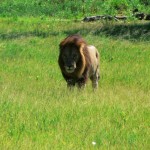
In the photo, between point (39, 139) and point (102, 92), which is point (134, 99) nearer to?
point (102, 92)

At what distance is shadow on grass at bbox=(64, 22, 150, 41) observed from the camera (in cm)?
2328

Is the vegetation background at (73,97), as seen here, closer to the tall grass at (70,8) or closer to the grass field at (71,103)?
the grass field at (71,103)

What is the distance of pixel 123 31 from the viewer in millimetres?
24844

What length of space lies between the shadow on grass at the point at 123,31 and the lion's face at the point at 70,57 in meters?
11.0

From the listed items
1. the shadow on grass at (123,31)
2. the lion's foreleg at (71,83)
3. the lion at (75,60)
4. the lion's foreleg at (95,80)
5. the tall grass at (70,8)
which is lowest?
the tall grass at (70,8)

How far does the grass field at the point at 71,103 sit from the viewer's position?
7.38 m

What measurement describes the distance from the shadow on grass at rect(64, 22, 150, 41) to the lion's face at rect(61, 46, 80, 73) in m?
11.0

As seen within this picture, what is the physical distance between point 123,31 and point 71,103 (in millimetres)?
15446

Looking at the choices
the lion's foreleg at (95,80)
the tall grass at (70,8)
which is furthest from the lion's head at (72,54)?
the tall grass at (70,8)

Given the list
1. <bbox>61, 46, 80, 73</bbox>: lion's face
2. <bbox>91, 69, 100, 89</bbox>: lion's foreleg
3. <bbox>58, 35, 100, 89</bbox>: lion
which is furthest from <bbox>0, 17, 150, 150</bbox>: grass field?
<bbox>61, 46, 80, 73</bbox>: lion's face

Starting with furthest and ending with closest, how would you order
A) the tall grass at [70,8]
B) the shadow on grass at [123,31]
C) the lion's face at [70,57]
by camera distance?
the tall grass at [70,8] → the shadow on grass at [123,31] → the lion's face at [70,57]

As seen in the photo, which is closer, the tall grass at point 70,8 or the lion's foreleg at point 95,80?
the lion's foreleg at point 95,80

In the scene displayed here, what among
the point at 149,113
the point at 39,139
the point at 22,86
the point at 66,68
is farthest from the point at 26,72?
the point at 39,139

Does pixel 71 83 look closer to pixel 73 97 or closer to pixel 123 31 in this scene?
pixel 73 97
